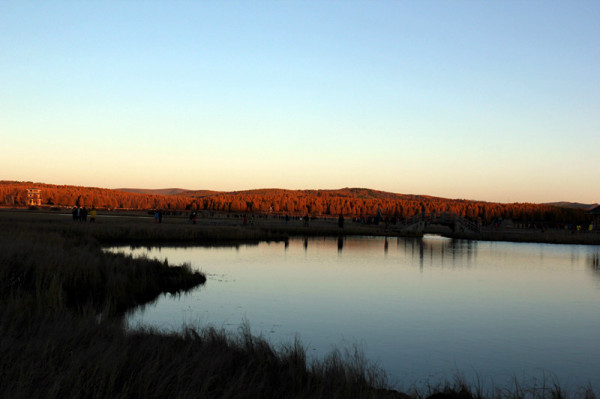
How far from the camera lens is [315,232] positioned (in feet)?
169

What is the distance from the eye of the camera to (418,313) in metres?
14.7

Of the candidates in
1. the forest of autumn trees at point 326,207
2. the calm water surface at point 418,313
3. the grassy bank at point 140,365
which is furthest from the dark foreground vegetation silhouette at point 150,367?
the forest of autumn trees at point 326,207

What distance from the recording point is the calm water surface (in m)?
9.97

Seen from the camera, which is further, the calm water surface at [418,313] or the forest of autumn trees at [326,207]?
the forest of autumn trees at [326,207]

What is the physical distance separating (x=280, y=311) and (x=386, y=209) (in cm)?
14975

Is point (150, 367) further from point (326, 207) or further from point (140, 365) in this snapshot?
point (326, 207)

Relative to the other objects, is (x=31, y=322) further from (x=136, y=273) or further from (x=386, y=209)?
(x=386, y=209)

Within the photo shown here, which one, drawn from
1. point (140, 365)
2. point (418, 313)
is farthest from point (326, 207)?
point (140, 365)

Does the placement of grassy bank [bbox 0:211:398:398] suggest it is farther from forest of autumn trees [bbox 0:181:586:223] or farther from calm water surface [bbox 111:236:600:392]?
forest of autumn trees [bbox 0:181:586:223]

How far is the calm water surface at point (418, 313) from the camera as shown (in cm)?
997

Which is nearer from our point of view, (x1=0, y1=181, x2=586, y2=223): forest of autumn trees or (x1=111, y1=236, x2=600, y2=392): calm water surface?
(x1=111, y1=236, x2=600, y2=392): calm water surface

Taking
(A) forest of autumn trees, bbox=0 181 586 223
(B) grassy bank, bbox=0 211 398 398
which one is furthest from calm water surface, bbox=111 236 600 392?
(A) forest of autumn trees, bbox=0 181 586 223

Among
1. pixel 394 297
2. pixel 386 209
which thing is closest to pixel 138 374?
pixel 394 297

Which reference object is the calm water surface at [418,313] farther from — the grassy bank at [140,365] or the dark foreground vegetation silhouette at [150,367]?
the grassy bank at [140,365]
